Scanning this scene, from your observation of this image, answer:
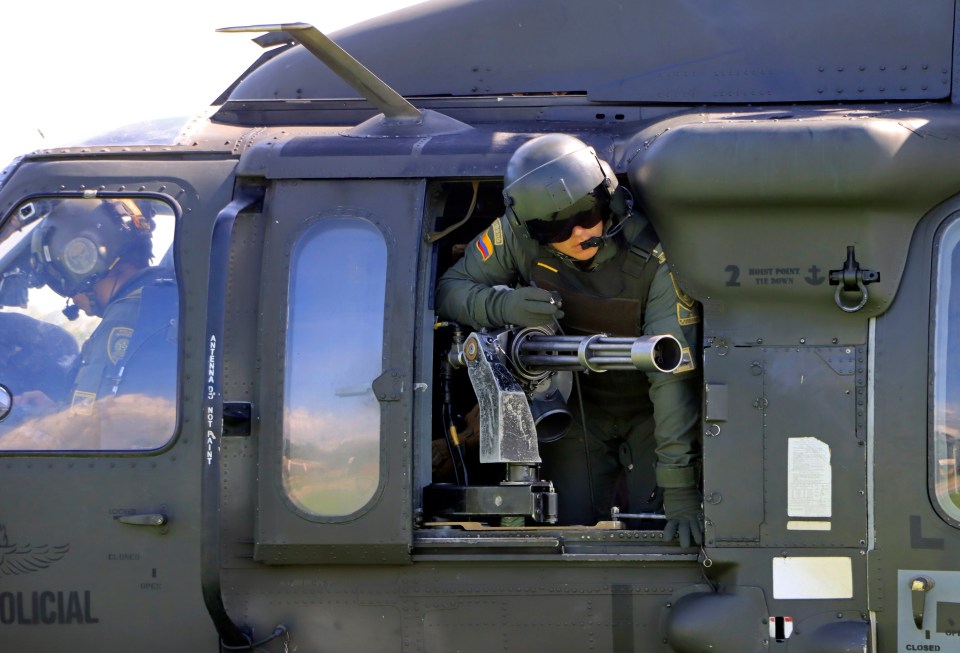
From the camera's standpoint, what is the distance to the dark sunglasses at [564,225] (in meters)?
5.06

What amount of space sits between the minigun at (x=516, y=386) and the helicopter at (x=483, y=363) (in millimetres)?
15

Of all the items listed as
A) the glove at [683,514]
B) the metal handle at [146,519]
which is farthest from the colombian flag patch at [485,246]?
the metal handle at [146,519]

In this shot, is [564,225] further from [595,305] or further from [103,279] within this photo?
[103,279]

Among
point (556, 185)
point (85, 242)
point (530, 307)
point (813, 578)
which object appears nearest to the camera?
point (813, 578)

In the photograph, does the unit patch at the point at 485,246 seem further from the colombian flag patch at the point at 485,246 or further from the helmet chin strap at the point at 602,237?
the helmet chin strap at the point at 602,237

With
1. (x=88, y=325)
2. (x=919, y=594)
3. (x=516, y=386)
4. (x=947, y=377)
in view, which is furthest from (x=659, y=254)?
(x=88, y=325)

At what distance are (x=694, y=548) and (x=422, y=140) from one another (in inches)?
80.1

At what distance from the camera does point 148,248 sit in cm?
541

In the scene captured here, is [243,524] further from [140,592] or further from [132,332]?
[132,332]

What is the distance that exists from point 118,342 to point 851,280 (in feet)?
9.81

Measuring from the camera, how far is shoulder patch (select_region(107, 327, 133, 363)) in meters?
5.28

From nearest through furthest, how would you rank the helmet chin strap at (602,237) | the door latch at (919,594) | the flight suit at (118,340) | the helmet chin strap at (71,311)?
1. the door latch at (919,594)
2. the helmet chin strap at (602,237)
3. the flight suit at (118,340)
4. the helmet chin strap at (71,311)

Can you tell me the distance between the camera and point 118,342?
17.4 ft

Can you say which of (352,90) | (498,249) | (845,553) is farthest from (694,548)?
(352,90)
